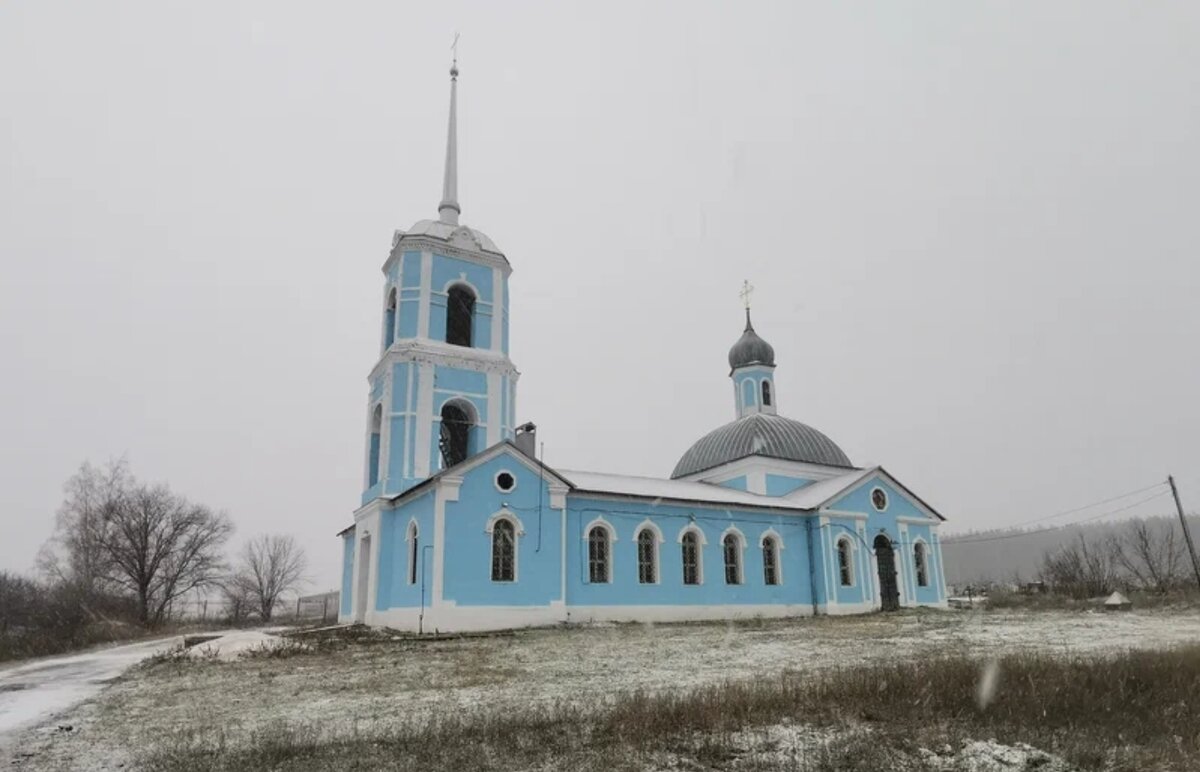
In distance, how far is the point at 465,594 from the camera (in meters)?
21.2

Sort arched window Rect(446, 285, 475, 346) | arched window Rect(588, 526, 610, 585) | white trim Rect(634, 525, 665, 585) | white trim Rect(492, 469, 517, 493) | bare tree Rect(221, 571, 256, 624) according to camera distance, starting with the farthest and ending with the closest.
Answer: bare tree Rect(221, 571, 256, 624), arched window Rect(446, 285, 475, 346), white trim Rect(634, 525, 665, 585), arched window Rect(588, 526, 610, 585), white trim Rect(492, 469, 517, 493)

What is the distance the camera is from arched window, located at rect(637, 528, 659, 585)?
2541cm

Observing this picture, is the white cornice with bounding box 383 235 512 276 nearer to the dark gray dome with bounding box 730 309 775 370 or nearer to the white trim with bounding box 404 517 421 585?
the white trim with bounding box 404 517 421 585

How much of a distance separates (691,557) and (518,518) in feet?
23.9

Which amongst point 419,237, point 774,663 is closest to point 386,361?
point 419,237

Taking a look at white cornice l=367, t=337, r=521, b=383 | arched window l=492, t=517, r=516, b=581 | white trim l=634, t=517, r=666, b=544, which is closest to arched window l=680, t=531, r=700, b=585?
white trim l=634, t=517, r=666, b=544

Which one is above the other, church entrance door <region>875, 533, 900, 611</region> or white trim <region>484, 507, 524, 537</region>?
white trim <region>484, 507, 524, 537</region>

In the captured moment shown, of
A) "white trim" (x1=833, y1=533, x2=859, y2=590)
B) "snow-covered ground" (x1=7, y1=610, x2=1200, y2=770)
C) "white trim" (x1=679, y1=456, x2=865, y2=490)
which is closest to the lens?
"snow-covered ground" (x1=7, y1=610, x2=1200, y2=770)

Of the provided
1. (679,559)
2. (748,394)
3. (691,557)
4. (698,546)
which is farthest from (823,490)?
(679,559)

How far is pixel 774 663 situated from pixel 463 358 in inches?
643

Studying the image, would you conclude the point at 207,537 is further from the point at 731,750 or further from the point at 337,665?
the point at 731,750

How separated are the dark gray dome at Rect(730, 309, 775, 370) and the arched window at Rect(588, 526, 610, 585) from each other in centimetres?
1668

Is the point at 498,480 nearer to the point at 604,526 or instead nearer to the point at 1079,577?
the point at 604,526

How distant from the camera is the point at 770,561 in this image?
94.5 ft
